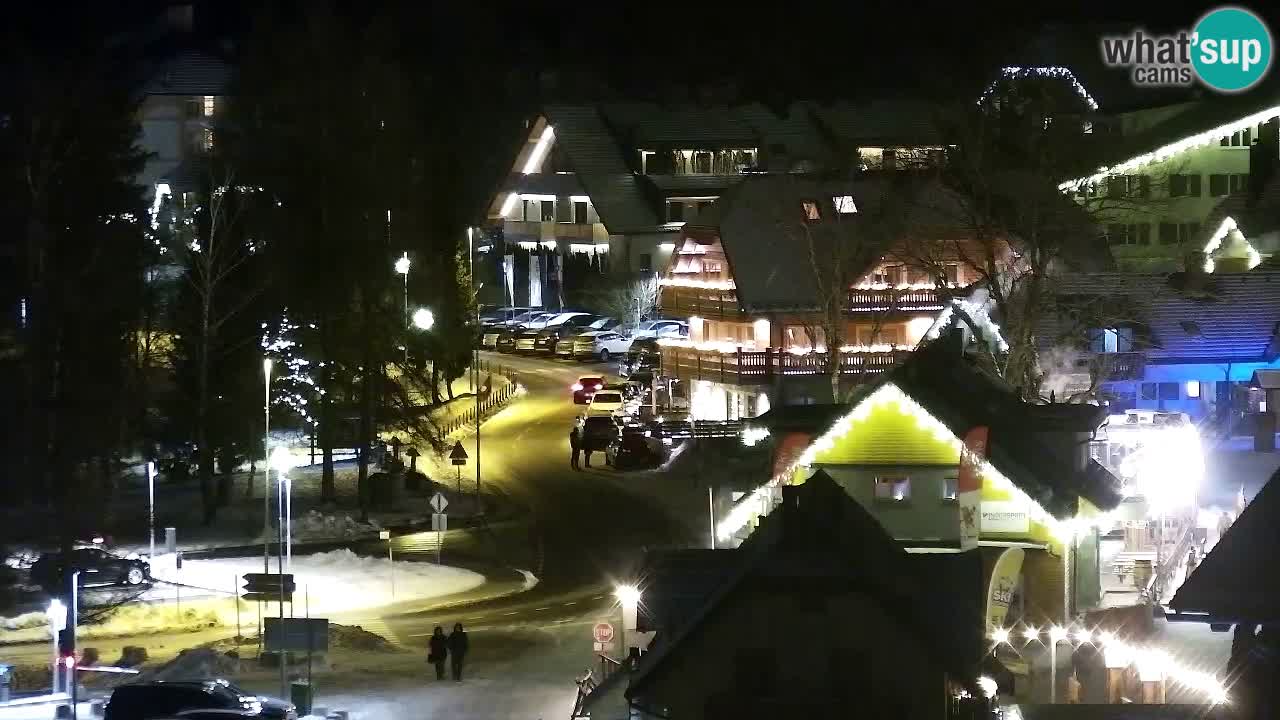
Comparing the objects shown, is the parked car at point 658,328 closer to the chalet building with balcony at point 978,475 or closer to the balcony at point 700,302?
the balcony at point 700,302

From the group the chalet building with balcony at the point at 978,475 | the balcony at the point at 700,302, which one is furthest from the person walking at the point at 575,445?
the chalet building with balcony at the point at 978,475

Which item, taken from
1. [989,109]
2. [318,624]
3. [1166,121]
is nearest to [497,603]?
[318,624]

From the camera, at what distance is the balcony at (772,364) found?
63250mm

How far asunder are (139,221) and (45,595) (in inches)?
549

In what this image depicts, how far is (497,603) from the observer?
42.5m

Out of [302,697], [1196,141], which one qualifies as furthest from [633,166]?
[302,697]

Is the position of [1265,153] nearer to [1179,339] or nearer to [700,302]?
[1179,339]

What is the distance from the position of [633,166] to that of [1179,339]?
38.6 m

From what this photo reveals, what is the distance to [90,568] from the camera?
3856cm

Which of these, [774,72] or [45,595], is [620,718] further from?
[774,72]

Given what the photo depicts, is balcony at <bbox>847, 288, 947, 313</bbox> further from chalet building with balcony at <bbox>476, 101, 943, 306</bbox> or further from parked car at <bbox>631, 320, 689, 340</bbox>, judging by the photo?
chalet building with balcony at <bbox>476, 101, 943, 306</bbox>

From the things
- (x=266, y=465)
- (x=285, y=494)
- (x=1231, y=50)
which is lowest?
(x=285, y=494)

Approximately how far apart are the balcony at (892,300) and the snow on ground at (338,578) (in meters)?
22.3

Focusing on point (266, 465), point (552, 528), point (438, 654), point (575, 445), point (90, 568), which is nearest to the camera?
point (438, 654)
